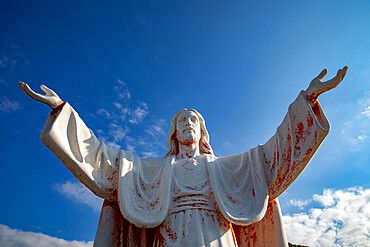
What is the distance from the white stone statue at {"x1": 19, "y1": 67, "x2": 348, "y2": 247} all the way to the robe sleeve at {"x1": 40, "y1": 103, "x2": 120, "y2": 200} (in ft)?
0.05

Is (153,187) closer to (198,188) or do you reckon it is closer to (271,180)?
(198,188)

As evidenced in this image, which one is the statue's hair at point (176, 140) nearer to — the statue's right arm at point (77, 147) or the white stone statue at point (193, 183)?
the white stone statue at point (193, 183)

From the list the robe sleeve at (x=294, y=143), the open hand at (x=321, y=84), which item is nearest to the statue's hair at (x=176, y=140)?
the robe sleeve at (x=294, y=143)

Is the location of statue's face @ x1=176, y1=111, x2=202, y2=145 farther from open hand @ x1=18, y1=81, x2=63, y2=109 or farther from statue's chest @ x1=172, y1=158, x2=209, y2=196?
open hand @ x1=18, y1=81, x2=63, y2=109

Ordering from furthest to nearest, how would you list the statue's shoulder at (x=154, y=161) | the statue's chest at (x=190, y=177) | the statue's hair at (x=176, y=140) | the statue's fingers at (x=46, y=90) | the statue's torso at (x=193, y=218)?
1. the statue's hair at (x=176, y=140)
2. the statue's shoulder at (x=154, y=161)
3. the statue's chest at (x=190, y=177)
4. the statue's fingers at (x=46, y=90)
5. the statue's torso at (x=193, y=218)

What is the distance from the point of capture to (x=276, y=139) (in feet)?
17.6

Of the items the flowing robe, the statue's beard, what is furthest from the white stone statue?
the statue's beard

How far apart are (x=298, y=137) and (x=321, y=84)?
0.91 m

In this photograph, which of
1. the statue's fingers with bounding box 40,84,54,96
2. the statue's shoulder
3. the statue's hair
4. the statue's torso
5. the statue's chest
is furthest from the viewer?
the statue's hair

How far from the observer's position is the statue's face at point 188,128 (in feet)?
20.1

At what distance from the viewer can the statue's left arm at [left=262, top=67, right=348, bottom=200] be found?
4.78m

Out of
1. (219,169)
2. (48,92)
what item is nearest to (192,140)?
(219,169)

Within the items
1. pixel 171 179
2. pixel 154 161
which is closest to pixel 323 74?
pixel 171 179

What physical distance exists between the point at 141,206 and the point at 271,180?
221 cm
